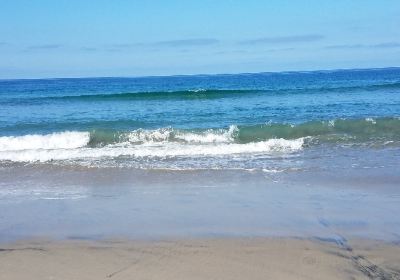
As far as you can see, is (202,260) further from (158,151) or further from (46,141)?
(46,141)

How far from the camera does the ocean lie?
6.73 meters

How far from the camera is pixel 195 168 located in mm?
10641

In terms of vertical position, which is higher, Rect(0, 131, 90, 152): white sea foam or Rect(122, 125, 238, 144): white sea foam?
Rect(122, 125, 238, 144): white sea foam

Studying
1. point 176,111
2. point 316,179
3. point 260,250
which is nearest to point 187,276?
point 260,250

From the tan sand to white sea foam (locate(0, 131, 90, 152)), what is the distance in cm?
1056

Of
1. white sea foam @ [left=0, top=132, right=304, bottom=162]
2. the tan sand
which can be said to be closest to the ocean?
white sea foam @ [left=0, top=132, right=304, bottom=162]

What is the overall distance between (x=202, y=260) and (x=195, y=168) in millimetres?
5592

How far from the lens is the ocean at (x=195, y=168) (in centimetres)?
673

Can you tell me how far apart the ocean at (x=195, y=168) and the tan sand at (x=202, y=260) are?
543 mm

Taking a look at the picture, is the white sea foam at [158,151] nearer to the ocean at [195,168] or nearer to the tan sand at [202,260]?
the ocean at [195,168]

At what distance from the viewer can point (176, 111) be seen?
24.5 meters

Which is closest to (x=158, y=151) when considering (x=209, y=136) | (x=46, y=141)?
(x=209, y=136)

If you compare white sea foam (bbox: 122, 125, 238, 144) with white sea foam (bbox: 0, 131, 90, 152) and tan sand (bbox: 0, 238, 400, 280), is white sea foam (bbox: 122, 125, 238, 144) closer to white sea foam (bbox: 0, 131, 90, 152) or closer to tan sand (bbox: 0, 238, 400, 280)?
white sea foam (bbox: 0, 131, 90, 152)

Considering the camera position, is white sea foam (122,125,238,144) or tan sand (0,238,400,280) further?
white sea foam (122,125,238,144)
